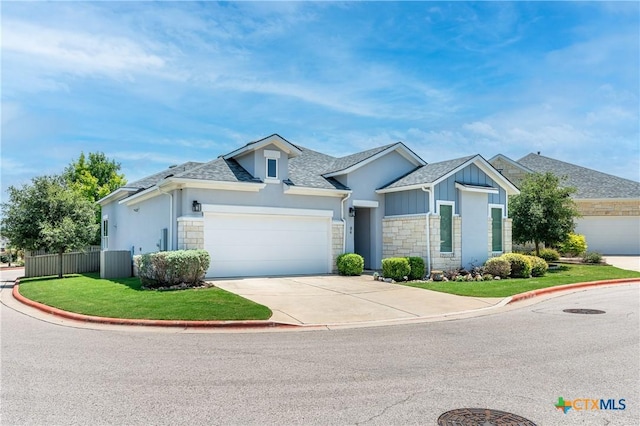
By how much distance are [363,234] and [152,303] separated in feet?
40.3

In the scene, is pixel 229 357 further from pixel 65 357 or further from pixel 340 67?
pixel 340 67

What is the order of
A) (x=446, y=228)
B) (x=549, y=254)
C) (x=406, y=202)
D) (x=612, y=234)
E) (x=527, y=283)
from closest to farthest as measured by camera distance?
1. (x=527, y=283)
2. (x=446, y=228)
3. (x=406, y=202)
4. (x=549, y=254)
5. (x=612, y=234)

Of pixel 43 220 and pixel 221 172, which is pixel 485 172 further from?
pixel 43 220

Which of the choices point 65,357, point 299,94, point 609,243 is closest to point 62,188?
point 299,94

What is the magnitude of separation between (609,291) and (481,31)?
986 cm

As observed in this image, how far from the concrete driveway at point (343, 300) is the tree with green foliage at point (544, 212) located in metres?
9.88

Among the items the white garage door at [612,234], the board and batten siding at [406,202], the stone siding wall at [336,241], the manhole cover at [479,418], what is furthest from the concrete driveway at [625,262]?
the manhole cover at [479,418]

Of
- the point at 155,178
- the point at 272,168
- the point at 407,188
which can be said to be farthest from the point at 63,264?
the point at 407,188

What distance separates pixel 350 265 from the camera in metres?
18.8

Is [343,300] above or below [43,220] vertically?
below

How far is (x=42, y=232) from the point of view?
1944 cm

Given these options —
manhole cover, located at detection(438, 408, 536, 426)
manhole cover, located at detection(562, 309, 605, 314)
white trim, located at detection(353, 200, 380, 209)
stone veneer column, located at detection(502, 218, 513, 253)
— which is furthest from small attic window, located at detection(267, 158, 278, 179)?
manhole cover, located at detection(438, 408, 536, 426)

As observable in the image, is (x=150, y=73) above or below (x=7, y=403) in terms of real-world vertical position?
above

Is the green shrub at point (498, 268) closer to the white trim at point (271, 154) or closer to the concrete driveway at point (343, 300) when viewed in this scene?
the concrete driveway at point (343, 300)
